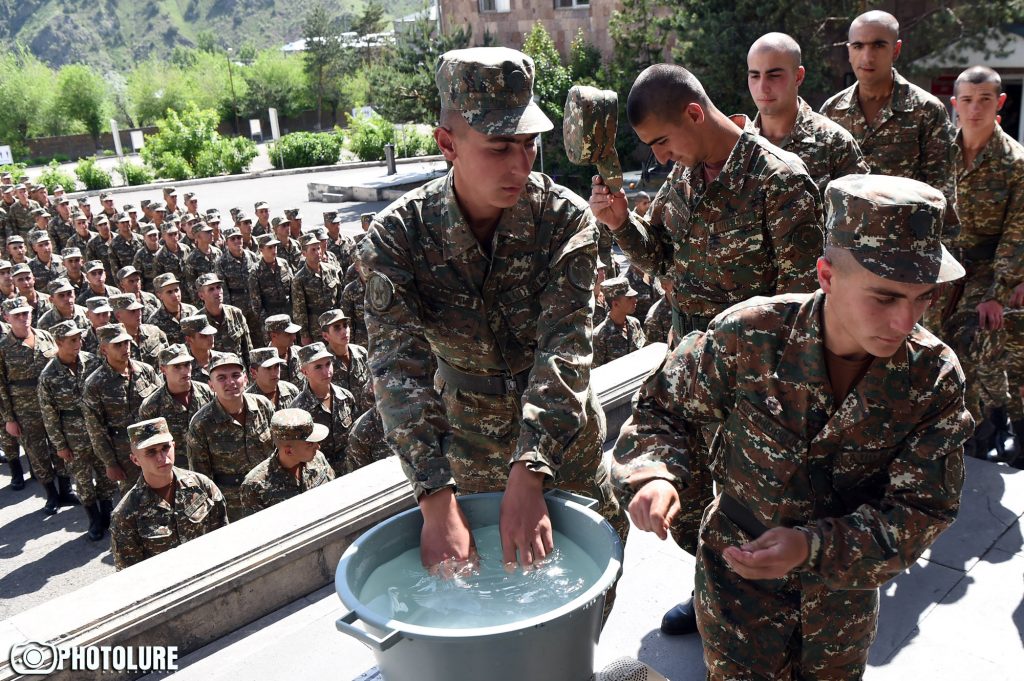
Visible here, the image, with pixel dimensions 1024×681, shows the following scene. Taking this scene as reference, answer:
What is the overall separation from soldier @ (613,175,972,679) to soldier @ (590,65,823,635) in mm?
727

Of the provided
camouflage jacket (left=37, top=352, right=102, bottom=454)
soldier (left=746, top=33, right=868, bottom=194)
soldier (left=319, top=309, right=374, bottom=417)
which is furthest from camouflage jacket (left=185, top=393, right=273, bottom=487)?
soldier (left=746, top=33, right=868, bottom=194)

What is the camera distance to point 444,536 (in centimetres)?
236

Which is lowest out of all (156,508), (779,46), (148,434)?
(156,508)

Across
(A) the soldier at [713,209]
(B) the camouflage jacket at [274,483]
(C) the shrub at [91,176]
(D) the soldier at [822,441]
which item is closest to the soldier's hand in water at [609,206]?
(A) the soldier at [713,209]

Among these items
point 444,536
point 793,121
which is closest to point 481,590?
point 444,536

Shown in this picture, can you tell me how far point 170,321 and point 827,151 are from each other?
8301 millimetres

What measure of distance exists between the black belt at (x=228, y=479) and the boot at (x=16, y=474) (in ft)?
13.5

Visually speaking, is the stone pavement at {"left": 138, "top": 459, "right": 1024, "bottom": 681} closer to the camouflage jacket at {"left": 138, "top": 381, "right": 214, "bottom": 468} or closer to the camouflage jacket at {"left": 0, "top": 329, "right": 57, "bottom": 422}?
the camouflage jacket at {"left": 138, "top": 381, "right": 214, "bottom": 468}

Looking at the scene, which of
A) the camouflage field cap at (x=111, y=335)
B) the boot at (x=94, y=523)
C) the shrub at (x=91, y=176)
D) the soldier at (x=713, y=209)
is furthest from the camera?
the shrub at (x=91, y=176)

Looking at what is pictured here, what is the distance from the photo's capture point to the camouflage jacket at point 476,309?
2.53 meters

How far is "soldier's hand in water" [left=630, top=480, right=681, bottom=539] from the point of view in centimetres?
219

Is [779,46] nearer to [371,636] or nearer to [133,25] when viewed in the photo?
[371,636]

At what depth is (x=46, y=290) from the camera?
1309cm

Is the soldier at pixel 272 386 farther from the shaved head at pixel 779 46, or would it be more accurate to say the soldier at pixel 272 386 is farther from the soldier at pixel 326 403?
the shaved head at pixel 779 46
